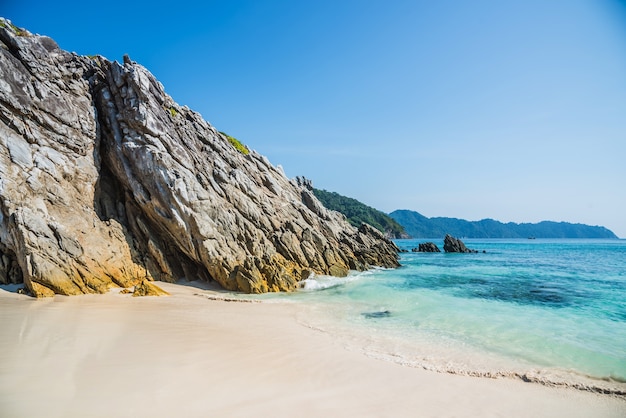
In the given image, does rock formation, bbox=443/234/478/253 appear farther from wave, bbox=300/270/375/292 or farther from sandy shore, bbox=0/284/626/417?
sandy shore, bbox=0/284/626/417

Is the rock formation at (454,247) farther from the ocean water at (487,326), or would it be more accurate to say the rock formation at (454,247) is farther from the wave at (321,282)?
the wave at (321,282)

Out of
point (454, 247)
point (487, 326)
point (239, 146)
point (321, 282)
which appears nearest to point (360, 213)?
point (454, 247)

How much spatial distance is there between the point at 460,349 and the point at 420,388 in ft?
13.1

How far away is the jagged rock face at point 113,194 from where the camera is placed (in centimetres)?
1677

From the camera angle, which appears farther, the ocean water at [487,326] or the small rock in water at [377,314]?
the small rock in water at [377,314]

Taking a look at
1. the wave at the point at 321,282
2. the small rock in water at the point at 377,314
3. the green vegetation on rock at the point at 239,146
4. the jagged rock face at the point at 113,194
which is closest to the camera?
the small rock in water at the point at 377,314

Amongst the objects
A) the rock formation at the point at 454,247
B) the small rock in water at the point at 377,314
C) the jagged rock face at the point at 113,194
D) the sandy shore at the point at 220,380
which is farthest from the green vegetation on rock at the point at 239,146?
the rock formation at the point at 454,247

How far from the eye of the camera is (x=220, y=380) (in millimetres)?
6938

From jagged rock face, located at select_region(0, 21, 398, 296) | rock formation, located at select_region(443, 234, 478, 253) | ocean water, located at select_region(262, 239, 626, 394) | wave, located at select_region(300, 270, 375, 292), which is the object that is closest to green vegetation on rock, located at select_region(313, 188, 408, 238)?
rock formation, located at select_region(443, 234, 478, 253)

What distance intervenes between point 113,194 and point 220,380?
2049 cm

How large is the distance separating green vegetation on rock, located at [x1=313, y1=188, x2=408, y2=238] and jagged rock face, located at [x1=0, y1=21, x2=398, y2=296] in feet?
396

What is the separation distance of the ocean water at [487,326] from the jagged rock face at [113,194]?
578 centimetres

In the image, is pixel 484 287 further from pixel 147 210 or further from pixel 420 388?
pixel 147 210

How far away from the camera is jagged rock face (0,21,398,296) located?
1677 centimetres
